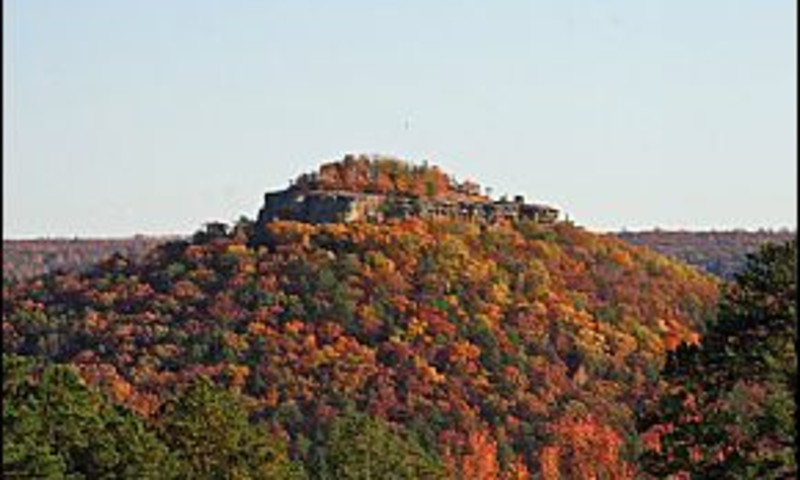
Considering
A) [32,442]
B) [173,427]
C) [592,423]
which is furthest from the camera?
[592,423]

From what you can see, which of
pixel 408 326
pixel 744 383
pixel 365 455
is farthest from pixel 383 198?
pixel 744 383

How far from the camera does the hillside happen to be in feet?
395

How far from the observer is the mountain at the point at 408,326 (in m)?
120

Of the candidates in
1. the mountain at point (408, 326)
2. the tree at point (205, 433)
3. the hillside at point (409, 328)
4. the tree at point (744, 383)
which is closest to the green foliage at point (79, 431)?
the tree at point (205, 433)

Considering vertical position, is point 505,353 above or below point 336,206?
below

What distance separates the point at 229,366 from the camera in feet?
422

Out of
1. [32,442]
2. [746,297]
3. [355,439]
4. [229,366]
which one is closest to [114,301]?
[229,366]

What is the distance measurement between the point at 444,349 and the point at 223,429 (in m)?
82.5

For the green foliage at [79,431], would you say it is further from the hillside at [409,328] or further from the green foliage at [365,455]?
the hillside at [409,328]

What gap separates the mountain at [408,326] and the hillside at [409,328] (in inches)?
6.0

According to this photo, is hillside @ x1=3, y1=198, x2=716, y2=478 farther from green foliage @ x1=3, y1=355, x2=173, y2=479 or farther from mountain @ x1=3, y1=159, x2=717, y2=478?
green foliage @ x1=3, y1=355, x2=173, y2=479

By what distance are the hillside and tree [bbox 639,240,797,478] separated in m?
75.4

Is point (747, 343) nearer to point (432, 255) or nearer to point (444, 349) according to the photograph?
point (444, 349)

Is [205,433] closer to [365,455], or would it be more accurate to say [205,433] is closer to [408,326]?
[365,455]
